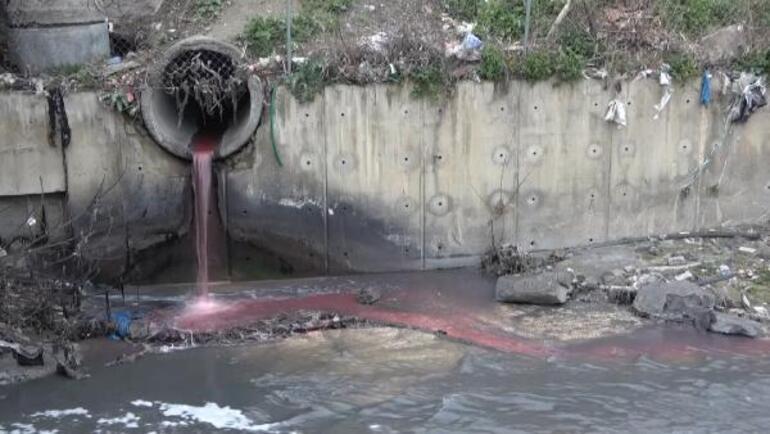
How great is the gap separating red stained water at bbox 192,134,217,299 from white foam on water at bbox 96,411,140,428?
3141 millimetres

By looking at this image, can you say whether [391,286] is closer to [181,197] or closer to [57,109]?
[181,197]

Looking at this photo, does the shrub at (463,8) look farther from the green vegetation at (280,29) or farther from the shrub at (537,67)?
the green vegetation at (280,29)

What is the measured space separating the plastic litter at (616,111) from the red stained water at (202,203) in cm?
479

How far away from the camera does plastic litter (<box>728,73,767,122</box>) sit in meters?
11.4

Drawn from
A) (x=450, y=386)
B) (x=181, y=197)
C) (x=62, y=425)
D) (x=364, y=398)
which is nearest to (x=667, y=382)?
(x=450, y=386)

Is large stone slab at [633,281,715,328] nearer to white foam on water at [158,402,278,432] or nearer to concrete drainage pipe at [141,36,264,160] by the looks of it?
white foam on water at [158,402,278,432]

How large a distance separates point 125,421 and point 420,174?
489 centimetres

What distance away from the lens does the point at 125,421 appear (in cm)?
778

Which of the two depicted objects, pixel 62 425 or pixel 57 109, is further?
pixel 57 109

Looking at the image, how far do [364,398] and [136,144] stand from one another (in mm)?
4574

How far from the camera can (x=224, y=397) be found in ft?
27.0

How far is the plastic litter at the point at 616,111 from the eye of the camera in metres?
11.3

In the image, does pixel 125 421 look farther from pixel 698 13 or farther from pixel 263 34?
pixel 698 13

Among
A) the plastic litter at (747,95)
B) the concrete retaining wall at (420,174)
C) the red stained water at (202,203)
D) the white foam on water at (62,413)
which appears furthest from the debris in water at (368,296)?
the plastic litter at (747,95)
